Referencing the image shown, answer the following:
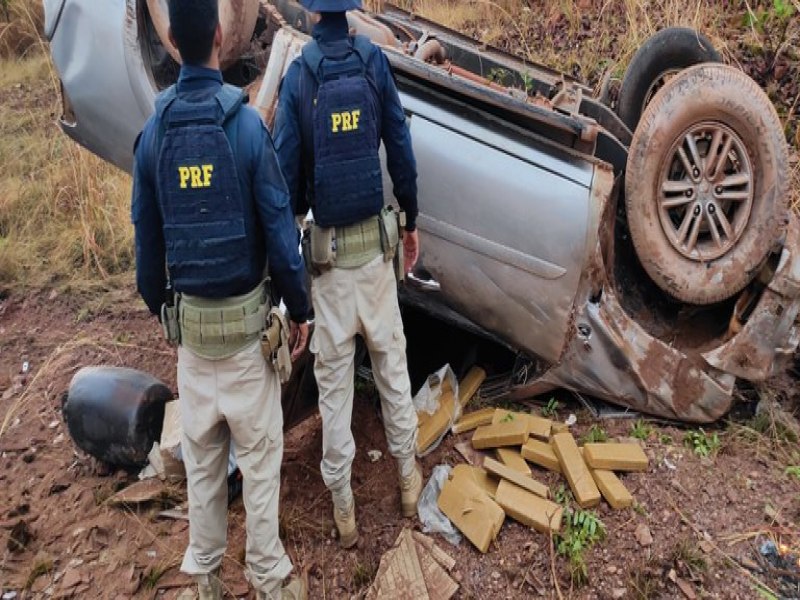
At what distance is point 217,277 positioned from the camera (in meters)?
2.04

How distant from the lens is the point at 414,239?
2719mm

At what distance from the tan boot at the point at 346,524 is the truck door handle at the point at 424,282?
36.1 inches

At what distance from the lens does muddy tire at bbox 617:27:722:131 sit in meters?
3.42

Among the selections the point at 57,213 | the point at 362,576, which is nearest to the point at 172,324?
the point at 362,576

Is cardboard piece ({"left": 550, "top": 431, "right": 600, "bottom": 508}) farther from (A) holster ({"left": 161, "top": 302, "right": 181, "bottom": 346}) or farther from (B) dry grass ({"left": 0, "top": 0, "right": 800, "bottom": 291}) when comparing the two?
(B) dry grass ({"left": 0, "top": 0, "right": 800, "bottom": 291})

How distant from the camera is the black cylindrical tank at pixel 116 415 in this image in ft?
9.87

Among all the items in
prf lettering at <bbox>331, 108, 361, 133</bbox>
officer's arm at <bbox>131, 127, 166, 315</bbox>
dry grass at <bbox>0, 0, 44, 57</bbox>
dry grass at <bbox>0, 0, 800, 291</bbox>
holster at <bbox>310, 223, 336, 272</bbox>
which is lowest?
dry grass at <bbox>0, 0, 44, 57</bbox>

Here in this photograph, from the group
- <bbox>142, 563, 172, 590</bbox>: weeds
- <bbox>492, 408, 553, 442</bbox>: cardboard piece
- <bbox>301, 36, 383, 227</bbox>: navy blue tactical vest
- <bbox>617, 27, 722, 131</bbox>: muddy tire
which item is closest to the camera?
<bbox>301, 36, 383, 227</bbox>: navy blue tactical vest

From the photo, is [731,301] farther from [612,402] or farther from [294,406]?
[294,406]

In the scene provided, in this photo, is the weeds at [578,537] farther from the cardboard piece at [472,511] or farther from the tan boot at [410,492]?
the tan boot at [410,492]

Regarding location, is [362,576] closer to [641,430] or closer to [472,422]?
[472,422]

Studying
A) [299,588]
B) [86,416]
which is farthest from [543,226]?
[86,416]

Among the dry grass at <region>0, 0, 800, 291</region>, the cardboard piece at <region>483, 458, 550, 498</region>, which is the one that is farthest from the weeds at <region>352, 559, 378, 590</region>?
the dry grass at <region>0, 0, 800, 291</region>

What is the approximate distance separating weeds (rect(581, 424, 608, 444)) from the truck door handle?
2.91ft
